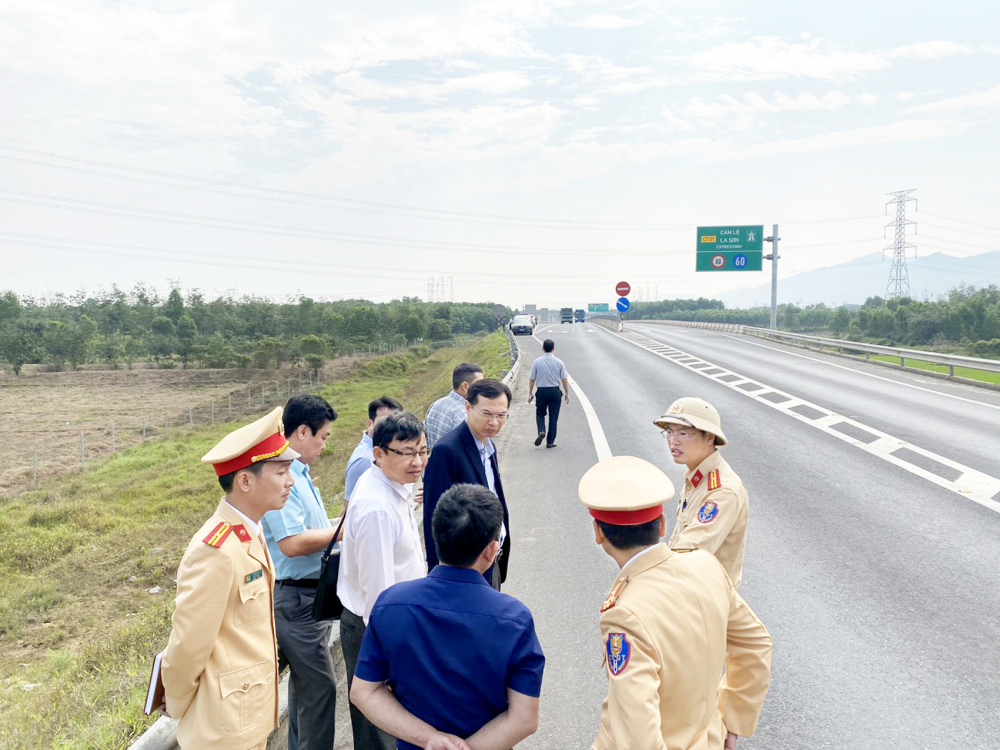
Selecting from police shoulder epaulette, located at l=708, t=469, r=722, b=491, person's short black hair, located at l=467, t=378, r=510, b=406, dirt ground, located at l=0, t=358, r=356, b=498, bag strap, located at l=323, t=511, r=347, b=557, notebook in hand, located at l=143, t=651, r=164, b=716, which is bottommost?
dirt ground, located at l=0, t=358, r=356, b=498

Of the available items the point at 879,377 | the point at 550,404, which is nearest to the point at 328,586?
the point at 550,404

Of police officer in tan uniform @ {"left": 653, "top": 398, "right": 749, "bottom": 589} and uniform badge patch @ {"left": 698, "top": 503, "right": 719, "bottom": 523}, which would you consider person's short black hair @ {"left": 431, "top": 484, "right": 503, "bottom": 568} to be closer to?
police officer in tan uniform @ {"left": 653, "top": 398, "right": 749, "bottom": 589}

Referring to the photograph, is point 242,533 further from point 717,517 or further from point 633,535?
point 717,517

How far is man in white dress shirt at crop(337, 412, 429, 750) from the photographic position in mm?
3109

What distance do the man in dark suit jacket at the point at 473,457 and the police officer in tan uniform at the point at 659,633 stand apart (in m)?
1.89

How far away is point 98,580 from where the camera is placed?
13.6 meters

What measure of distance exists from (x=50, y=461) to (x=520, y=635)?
3122 centimetres

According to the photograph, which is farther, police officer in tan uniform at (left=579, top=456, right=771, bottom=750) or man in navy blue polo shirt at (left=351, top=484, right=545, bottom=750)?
man in navy blue polo shirt at (left=351, top=484, right=545, bottom=750)

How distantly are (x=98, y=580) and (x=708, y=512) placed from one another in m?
14.0

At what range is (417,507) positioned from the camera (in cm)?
720

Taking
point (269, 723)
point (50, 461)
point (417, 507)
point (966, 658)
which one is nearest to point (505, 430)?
point (417, 507)

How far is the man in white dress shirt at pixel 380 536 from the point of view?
10.2 feet

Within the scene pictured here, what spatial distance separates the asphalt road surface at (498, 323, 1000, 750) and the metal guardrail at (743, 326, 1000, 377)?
9.98ft

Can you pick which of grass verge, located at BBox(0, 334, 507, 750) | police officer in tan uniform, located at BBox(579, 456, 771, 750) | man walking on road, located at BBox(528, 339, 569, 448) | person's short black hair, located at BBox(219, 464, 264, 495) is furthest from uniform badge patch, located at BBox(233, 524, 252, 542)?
man walking on road, located at BBox(528, 339, 569, 448)
